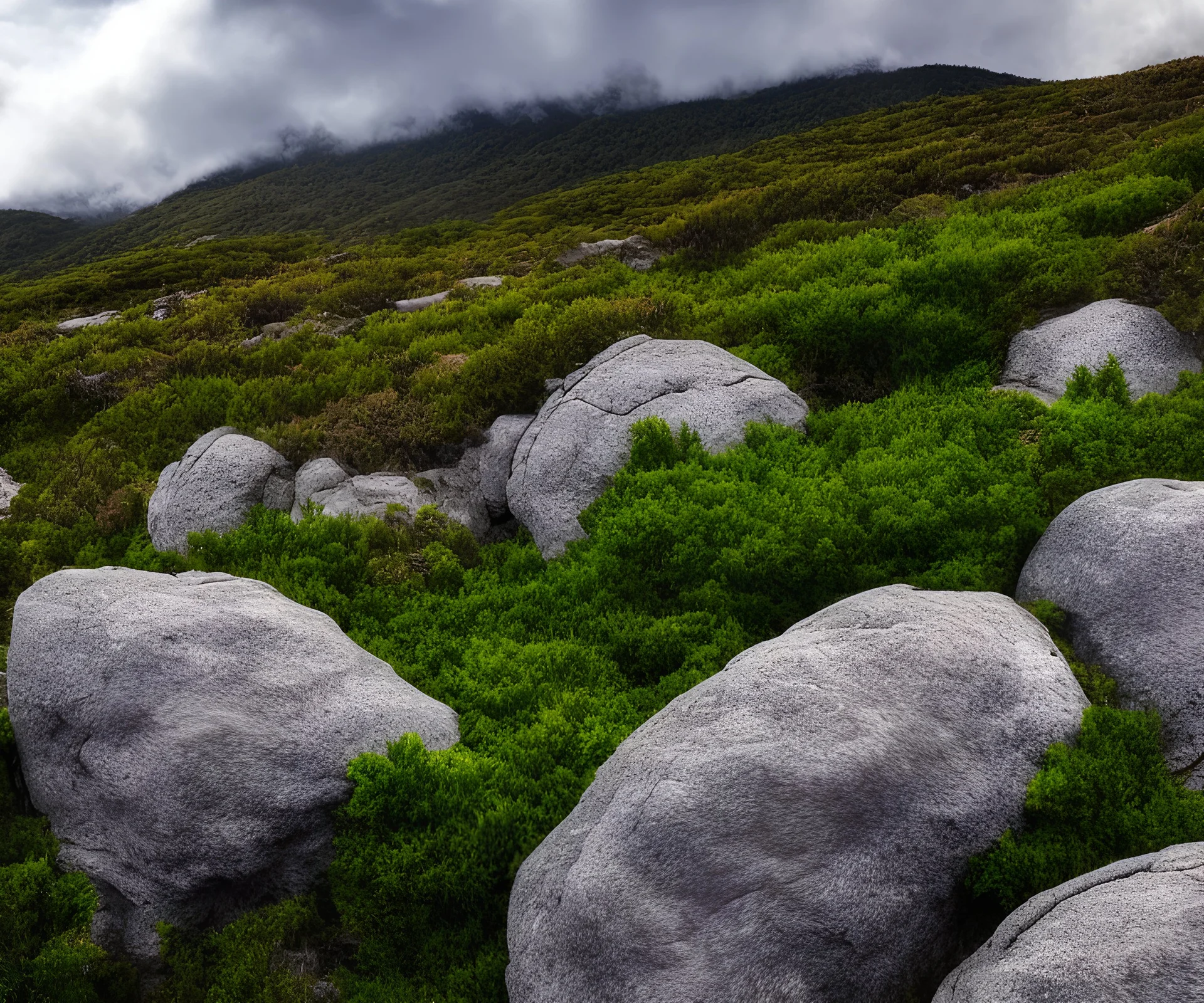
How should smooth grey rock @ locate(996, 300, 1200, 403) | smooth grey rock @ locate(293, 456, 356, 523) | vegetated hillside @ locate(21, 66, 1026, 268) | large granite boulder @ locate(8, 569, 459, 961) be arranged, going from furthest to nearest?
vegetated hillside @ locate(21, 66, 1026, 268)
smooth grey rock @ locate(293, 456, 356, 523)
smooth grey rock @ locate(996, 300, 1200, 403)
large granite boulder @ locate(8, 569, 459, 961)

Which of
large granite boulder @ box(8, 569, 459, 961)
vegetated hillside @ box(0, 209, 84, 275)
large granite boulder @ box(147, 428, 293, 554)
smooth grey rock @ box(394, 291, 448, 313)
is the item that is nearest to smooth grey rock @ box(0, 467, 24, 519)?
large granite boulder @ box(147, 428, 293, 554)

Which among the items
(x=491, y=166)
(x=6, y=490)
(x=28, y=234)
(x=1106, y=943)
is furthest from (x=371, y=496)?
(x=28, y=234)

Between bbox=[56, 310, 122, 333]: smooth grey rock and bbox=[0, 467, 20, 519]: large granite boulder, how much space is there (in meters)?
11.9

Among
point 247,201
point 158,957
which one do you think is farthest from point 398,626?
point 247,201

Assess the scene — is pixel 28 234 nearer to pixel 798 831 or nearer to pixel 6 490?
pixel 6 490

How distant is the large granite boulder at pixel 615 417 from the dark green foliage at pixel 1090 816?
632cm

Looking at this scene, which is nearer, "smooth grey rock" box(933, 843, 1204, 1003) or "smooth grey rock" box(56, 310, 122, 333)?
"smooth grey rock" box(933, 843, 1204, 1003)

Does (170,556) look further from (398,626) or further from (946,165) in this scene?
(946,165)

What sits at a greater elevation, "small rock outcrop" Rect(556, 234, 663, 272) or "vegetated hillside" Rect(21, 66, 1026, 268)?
"vegetated hillside" Rect(21, 66, 1026, 268)

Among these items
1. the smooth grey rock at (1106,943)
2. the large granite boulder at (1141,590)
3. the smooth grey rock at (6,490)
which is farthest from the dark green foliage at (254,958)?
the smooth grey rock at (6,490)

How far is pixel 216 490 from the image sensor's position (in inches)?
474

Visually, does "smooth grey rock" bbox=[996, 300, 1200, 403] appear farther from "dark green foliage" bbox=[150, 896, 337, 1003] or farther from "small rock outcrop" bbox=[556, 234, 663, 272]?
"dark green foliage" bbox=[150, 896, 337, 1003]

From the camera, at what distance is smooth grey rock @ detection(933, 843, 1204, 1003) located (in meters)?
3.56

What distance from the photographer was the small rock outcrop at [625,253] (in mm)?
21442
